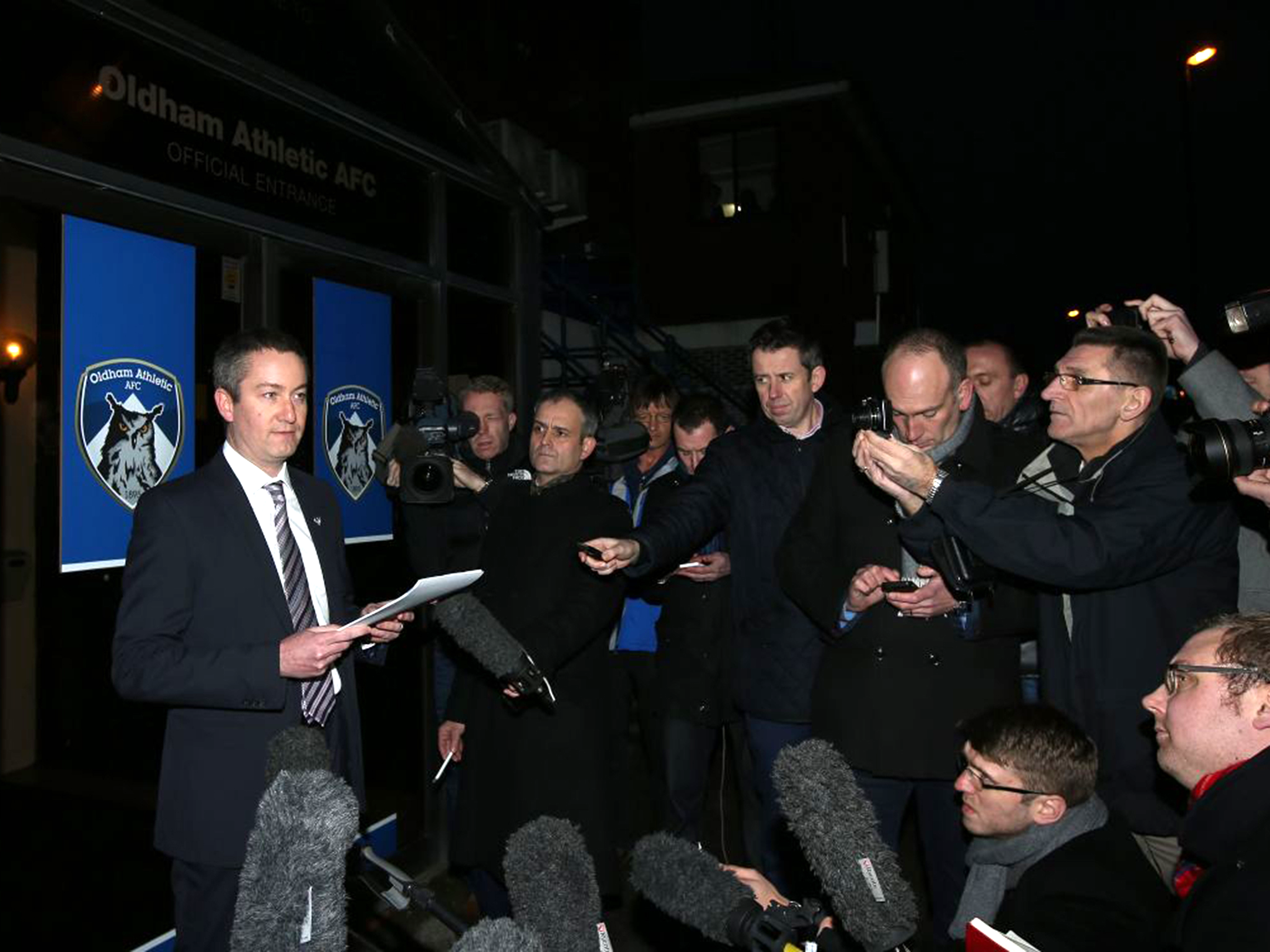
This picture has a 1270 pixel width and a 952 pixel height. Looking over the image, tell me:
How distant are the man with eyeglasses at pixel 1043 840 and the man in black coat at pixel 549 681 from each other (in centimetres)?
136

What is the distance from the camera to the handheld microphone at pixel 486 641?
2771 millimetres

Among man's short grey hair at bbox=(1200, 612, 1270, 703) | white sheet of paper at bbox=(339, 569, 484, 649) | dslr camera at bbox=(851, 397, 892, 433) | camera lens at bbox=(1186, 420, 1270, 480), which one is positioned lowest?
man's short grey hair at bbox=(1200, 612, 1270, 703)

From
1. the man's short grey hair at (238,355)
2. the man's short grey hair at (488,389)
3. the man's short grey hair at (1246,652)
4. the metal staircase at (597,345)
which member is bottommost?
the man's short grey hair at (1246,652)

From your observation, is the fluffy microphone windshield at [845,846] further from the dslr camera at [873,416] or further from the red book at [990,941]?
the dslr camera at [873,416]

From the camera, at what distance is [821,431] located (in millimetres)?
3836

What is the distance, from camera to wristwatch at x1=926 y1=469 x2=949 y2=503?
264 cm

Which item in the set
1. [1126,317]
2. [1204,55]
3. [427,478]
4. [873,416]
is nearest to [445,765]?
[427,478]

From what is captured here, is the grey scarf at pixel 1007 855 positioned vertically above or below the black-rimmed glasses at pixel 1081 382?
below

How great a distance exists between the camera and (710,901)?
155 cm

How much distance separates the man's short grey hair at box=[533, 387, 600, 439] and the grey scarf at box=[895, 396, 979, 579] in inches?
52.0

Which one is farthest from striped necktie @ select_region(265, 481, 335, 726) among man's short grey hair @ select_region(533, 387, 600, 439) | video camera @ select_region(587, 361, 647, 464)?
video camera @ select_region(587, 361, 647, 464)

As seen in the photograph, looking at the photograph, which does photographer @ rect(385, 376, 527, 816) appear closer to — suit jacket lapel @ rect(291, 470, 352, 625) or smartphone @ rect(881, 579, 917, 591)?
suit jacket lapel @ rect(291, 470, 352, 625)

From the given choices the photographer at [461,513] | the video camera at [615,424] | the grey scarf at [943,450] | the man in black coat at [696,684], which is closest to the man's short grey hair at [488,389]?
the photographer at [461,513]

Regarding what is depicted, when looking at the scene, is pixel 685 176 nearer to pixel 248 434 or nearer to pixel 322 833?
pixel 248 434
